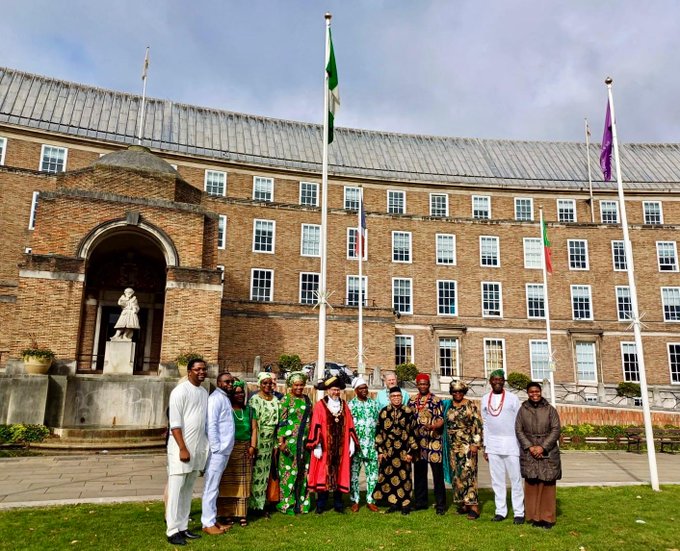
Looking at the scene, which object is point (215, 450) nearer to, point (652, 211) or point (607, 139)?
point (607, 139)

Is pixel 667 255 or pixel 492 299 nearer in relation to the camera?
pixel 492 299

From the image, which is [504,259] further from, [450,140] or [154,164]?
[154,164]

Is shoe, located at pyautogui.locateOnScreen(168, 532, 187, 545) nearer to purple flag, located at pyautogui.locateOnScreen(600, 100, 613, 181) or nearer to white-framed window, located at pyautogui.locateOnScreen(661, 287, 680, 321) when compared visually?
purple flag, located at pyautogui.locateOnScreen(600, 100, 613, 181)

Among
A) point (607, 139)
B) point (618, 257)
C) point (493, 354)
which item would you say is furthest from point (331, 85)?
point (618, 257)

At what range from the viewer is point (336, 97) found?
13008 millimetres

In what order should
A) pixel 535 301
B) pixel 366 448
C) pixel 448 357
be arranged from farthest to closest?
pixel 535 301, pixel 448 357, pixel 366 448

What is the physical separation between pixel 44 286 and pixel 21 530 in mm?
12291

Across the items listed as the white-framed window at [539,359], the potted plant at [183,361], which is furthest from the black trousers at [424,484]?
the white-framed window at [539,359]

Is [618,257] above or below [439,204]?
below

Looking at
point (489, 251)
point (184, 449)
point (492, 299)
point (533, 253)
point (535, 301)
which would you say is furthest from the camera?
point (533, 253)

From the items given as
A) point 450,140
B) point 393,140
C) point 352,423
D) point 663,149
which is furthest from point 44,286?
point 663,149

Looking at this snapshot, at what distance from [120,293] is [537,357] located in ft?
86.7

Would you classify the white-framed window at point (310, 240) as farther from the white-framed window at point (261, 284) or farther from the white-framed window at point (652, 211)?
the white-framed window at point (652, 211)

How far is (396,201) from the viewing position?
38969 millimetres
